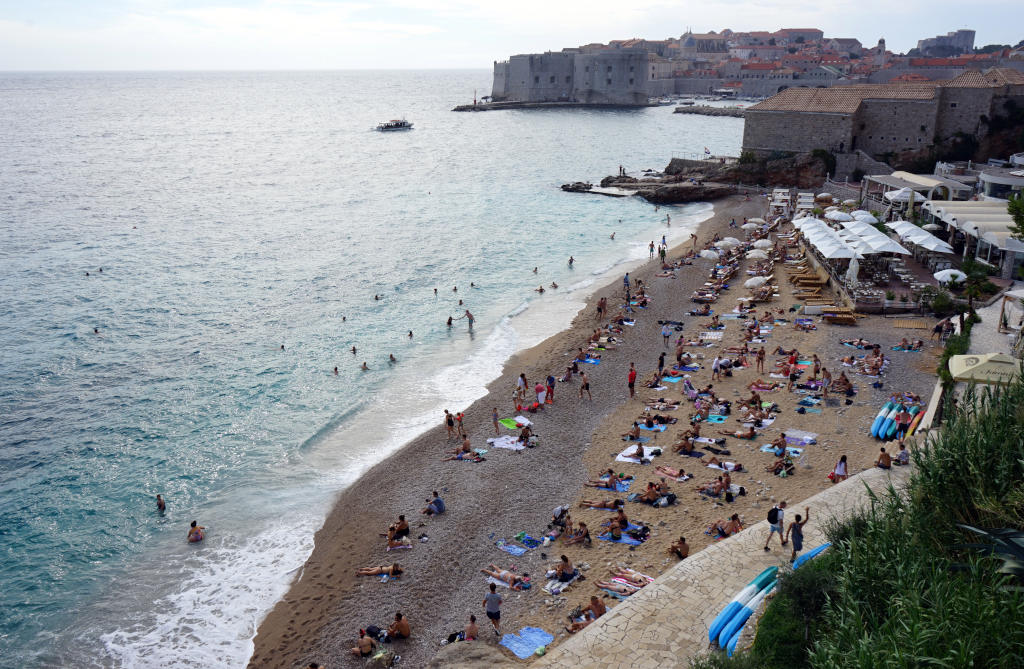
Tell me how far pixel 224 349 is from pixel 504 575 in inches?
678

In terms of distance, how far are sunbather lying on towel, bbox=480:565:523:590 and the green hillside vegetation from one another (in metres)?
4.46

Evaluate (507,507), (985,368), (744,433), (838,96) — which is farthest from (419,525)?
(838,96)

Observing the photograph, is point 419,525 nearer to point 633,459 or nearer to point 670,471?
point 633,459

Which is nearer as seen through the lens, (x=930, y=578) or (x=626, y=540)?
(x=930, y=578)

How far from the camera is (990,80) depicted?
1720 inches

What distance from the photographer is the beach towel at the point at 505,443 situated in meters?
17.5

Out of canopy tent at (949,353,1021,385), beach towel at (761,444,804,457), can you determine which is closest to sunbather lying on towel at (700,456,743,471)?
beach towel at (761,444,804,457)

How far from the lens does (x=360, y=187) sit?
63219 millimetres

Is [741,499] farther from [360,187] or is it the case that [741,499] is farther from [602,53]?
[602,53]

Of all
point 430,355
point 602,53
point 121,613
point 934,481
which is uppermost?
point 602,53

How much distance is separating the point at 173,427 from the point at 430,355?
28.4 ft

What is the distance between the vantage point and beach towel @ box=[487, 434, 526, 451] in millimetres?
17506

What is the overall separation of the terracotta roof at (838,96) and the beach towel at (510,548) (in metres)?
42.3

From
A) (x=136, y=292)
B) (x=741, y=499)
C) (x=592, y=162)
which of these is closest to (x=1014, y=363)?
(x=741, y=499)
